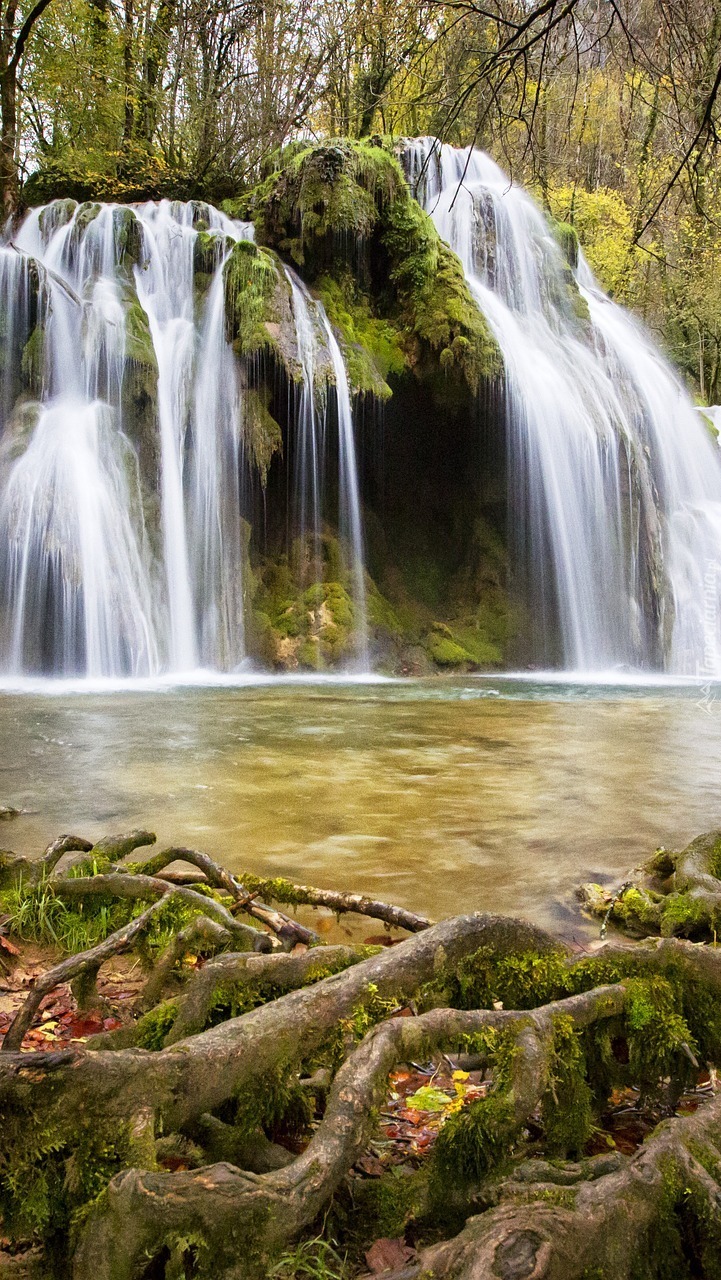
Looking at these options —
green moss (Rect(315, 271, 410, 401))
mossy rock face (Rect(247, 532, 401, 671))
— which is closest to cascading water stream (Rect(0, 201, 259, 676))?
mossy rock face (Rect(247, 532, 401, 671))

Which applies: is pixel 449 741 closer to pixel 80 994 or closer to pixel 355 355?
pixel 80 994

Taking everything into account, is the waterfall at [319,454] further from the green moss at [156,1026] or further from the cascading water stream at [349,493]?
the green moss at [156,1026]

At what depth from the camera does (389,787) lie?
5.87 meters

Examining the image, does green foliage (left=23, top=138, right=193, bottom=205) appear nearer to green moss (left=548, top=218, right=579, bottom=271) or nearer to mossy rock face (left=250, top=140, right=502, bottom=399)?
mossy rock face (left=250, top=140, right=502, bottom=399)

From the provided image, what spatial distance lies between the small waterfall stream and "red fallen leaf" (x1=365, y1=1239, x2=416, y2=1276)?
41.5ft

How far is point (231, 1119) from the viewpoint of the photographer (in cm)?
161

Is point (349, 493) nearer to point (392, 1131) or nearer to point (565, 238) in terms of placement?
point (565, 238)

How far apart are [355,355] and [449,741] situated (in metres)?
10.6

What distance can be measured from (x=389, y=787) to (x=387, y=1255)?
444cm

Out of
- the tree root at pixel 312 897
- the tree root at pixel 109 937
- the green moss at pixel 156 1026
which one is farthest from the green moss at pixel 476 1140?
the tree root at pixel 312 897

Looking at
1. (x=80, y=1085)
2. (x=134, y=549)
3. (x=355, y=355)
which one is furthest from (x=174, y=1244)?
(x=355, y=355)

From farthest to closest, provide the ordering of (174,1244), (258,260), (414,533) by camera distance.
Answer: (414,533), (258,260), (174,1244)

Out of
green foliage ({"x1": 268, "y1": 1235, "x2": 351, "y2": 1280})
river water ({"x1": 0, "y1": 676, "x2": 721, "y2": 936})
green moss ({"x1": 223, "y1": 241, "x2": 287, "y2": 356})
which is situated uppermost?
green moss ({"x1": 223, "y1": 241, "x2": 287, "y2": 356})

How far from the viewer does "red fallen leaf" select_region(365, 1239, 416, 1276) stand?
4.62 ft
